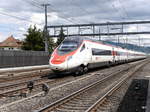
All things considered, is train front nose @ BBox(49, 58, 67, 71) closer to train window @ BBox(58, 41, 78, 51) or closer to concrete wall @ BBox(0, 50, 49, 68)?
train window @ BBox(58, 41, 78, 51)

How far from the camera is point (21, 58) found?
3681cm

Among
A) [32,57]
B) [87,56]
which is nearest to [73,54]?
[87,56]

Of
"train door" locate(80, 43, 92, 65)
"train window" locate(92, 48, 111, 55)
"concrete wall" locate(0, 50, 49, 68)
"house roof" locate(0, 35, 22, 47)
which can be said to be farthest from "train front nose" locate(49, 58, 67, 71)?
"house roof" locate(0, 35, 22, 47)

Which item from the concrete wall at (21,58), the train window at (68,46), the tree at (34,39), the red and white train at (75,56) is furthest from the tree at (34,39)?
the train window at (68,46)

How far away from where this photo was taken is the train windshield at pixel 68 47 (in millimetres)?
20231

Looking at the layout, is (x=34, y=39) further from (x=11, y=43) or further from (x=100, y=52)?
(x=11, y=43)

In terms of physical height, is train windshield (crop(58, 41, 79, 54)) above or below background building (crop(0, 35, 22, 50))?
below

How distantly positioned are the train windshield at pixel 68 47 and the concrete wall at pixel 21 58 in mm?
13396

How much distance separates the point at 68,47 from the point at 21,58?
1748 cm

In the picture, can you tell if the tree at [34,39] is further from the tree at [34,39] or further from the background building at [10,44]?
the background building at [10,44]

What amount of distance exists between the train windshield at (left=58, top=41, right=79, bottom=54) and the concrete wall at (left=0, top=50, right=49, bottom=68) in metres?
13.4

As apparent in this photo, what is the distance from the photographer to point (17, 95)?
12.3 m

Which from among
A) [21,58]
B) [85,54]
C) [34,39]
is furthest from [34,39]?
[85,54]

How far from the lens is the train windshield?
20231 mm
